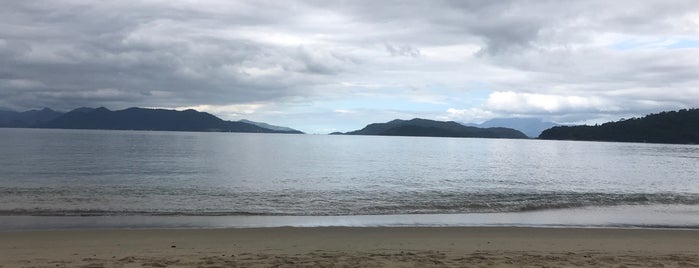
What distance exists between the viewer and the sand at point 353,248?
35.1 ft

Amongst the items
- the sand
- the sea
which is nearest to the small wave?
the sea

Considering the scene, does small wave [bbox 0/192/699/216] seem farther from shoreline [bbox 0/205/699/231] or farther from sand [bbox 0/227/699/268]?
sand [bbox 0/227/699/268]

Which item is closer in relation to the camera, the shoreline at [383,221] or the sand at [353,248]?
the sand at [353,248]

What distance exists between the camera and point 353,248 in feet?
41.5

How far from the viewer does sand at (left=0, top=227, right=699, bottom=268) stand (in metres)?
10.7

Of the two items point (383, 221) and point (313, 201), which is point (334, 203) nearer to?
point (313, 201)

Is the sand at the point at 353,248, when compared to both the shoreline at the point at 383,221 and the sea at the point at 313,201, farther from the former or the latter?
the sea at the point at 313,201

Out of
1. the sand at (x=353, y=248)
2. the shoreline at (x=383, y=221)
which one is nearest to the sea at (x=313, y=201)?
the shoreline at (x=383, y=221)

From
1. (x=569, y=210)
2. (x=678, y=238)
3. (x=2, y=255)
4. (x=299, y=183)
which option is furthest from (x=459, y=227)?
(x=299, y=183)

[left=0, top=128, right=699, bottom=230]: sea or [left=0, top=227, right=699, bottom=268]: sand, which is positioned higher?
[left=0, top=227, right=699, bottom=268]: sand

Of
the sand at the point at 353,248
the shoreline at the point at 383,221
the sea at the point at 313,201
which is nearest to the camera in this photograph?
the sand at the point at 353,248

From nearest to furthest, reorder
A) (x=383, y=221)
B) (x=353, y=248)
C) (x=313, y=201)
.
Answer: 1. (x=353, y=248)
2. (x=383, y=221)
3. (x=313, y=201)

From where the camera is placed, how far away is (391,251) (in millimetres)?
12102

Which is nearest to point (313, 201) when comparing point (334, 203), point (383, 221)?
point (334, 203)
